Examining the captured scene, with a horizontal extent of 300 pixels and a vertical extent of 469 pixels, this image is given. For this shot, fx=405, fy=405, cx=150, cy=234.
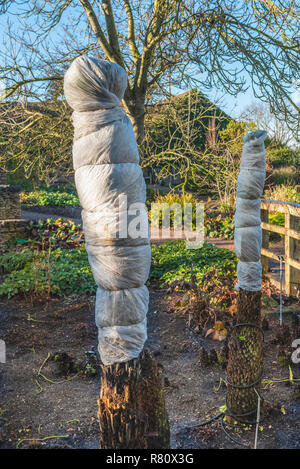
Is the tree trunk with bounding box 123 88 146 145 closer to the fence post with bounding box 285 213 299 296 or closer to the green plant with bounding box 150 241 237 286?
the green plant with bounding box 150 241 237 286

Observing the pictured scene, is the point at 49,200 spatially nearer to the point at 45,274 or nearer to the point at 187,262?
the point at 45,274

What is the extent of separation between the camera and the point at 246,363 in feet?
9.75

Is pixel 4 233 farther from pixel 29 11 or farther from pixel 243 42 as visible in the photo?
pixel 243 42

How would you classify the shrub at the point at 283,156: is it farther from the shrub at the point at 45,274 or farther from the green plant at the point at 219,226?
the shrub at the point at 45,274

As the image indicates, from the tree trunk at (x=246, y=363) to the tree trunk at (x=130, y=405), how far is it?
1.06 metres

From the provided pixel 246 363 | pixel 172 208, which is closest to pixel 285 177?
pixel 172 208

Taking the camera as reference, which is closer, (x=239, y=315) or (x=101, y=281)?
(x=101, y=281)

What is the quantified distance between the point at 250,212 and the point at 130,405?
1697mm

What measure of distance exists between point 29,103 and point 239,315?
5.47 meters

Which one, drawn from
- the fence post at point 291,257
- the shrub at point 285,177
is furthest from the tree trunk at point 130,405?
the shrub at point 285,177

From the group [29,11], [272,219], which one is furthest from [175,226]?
[29,11]

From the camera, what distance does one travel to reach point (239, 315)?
3.05 m

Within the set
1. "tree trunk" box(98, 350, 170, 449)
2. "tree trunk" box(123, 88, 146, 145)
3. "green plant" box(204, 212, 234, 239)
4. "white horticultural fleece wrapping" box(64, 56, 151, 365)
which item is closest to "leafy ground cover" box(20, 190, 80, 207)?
"green plant" box(204, 212, 234, 239)

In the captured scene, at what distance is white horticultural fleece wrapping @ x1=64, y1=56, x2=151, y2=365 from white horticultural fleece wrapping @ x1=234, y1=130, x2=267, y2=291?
3.92 feet
